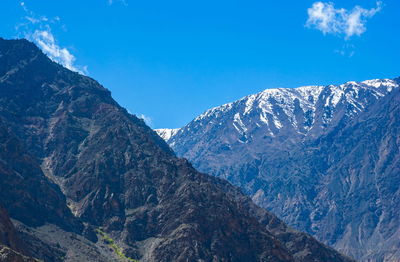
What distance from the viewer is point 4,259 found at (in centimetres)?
12862

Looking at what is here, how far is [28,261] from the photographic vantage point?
131 m

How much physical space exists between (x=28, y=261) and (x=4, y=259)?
4743 mm
